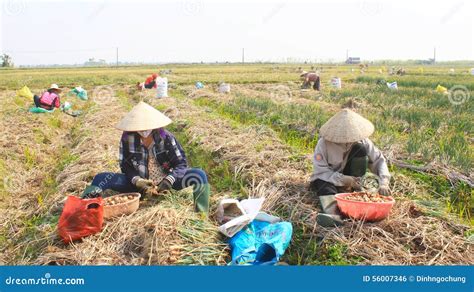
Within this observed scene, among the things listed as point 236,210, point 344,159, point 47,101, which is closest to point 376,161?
point 344,159

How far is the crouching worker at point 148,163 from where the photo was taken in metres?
3.74

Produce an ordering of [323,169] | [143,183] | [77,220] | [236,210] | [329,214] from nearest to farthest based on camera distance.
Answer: [77,220] < [329,214] < [236,210] < [143,183] < [323,169]

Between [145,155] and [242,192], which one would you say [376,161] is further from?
[145,155]

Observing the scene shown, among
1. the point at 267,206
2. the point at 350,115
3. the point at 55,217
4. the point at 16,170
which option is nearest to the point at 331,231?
the point at 267,206

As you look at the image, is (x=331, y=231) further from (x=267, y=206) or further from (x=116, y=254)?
(x=116, y=254)

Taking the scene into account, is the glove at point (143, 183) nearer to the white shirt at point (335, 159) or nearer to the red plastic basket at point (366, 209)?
the white shirt at point (335, 159)

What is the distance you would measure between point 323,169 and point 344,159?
0.22m

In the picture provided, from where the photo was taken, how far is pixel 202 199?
3.76 metres

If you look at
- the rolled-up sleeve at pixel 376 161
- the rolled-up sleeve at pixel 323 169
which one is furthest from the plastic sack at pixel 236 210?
the rolled-up sleeve at pixel 376 161

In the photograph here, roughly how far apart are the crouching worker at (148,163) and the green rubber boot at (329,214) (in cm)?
103

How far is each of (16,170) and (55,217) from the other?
7.77ft

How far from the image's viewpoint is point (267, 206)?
12.9 feet

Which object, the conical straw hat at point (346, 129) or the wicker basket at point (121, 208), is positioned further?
the conical straw hat at point (346, 129)

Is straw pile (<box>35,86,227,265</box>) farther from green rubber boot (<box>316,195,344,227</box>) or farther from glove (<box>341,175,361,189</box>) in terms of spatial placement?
glove (<box>341,175,361,189</box>)
